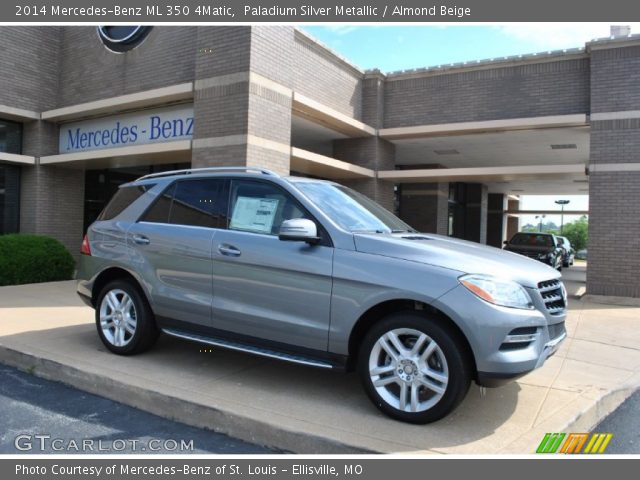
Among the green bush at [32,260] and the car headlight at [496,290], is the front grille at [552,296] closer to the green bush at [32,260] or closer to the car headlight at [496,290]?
the car headlight at [496,290]

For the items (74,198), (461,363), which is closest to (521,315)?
(461,363)

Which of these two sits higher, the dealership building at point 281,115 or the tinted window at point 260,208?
the dealership building at point 281,115

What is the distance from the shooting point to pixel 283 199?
4.54m

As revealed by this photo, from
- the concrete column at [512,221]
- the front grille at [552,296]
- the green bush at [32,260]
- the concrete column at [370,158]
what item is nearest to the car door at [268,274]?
the front grille at [552,296]

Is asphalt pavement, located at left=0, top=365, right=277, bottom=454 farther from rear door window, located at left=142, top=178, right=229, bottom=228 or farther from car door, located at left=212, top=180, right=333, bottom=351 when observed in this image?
rear door window, located at left=142, top=178, right=229, bottom=228

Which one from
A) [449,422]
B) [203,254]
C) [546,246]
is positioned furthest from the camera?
[546,246]

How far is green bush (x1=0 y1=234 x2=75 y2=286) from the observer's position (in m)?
10.6

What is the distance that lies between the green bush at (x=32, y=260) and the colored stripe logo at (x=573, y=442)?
10.5 meters

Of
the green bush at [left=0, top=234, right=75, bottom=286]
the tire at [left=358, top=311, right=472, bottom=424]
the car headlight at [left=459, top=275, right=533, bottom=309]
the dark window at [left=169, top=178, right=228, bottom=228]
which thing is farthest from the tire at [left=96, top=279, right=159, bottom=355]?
the green bush at [left=0, top=234, right=75, bottom=286]

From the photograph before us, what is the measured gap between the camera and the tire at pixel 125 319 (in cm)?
513

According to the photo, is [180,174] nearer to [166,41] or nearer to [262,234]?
[262,234]

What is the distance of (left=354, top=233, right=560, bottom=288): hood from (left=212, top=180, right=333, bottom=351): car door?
380mm

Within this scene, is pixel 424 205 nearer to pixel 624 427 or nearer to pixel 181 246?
pixel 181 246

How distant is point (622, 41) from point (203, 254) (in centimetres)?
1009
